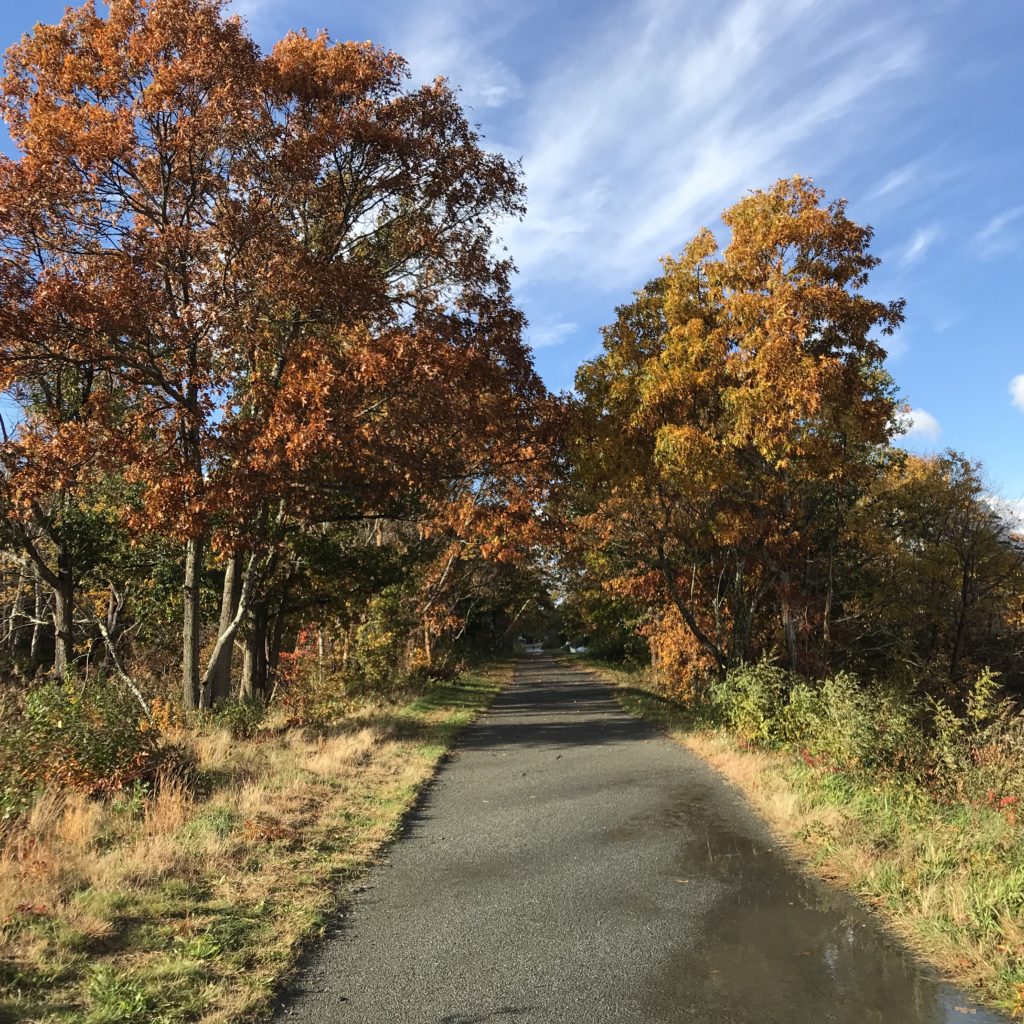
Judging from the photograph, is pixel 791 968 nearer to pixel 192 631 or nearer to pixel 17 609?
pixel 192 631

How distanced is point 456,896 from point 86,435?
7686 mm

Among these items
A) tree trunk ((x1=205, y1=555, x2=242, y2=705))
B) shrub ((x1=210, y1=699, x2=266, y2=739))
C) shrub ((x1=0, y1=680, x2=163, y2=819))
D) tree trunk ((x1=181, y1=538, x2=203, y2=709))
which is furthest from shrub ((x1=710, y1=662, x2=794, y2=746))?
tree trunk ((x1=181, y1=538, x2=203, y2=709))

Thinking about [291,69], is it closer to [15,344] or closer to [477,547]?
[15,344]

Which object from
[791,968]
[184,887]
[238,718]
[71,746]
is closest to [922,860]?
[791,968]

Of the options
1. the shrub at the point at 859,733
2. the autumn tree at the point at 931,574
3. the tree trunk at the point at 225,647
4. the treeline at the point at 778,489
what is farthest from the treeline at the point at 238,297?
the autumn tree at the point at 931,574

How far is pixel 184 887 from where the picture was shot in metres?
5.33

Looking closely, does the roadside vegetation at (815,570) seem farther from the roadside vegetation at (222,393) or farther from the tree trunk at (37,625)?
the tree trunk at (37,625)

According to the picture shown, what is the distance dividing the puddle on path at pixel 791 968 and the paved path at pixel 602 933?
0.01m

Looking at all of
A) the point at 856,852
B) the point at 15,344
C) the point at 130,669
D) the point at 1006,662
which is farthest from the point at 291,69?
the point at 1006,662

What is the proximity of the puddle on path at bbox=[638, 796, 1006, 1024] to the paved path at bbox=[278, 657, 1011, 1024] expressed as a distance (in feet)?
0.04

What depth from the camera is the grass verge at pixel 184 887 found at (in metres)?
3.88

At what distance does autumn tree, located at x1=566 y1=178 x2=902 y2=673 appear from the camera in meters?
11.8

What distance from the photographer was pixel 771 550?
1600 centimetres

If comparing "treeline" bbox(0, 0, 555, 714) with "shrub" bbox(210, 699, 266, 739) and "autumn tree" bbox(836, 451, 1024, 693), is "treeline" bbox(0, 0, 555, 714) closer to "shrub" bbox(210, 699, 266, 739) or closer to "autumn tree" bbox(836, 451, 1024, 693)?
"shrub" bbox(210, 699, 266, 739)
